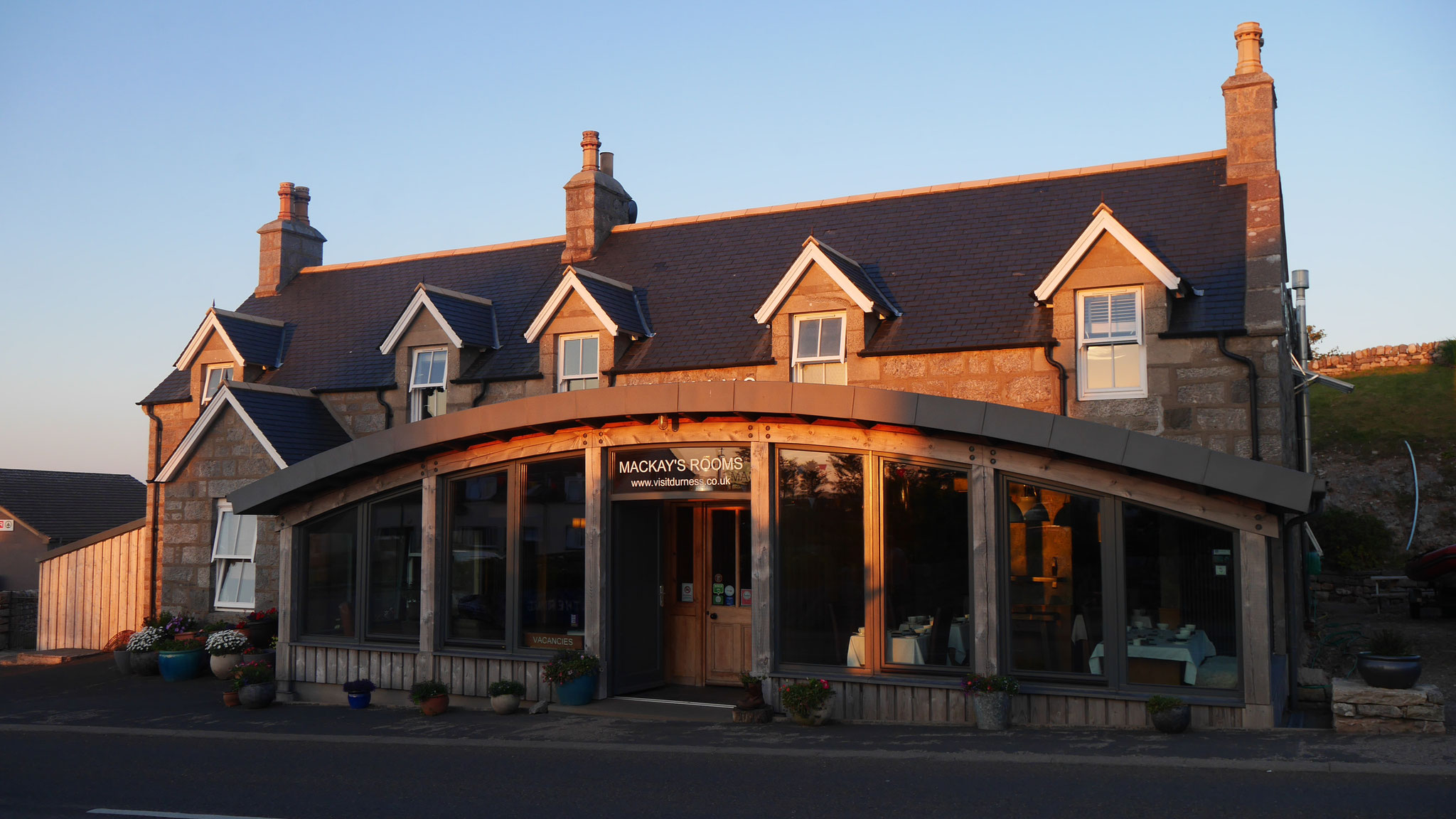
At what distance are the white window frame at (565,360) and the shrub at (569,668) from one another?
628 centimetres

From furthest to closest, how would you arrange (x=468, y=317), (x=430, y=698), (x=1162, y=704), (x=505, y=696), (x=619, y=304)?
(x=468, y=317) < (x=619, y=304) < (x=430, y=698) < (x=505, y=696) < (x=1162, y=704)

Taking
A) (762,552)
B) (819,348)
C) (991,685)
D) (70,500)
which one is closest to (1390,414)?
(819,348)

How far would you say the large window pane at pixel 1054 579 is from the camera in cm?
1077

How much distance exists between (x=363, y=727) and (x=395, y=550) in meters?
2.49

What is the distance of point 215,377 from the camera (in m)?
22.1

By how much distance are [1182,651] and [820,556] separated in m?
3.70

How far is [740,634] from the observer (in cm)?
1412

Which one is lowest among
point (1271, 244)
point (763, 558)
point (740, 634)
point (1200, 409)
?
point (740, 634)

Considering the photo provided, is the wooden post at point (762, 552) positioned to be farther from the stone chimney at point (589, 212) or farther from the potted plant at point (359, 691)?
the stone chimney at point (589, 212)

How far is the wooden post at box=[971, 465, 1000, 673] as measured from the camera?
11.0 m

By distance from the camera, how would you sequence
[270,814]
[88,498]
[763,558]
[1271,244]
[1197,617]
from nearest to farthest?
1. [270,814]
2. [1197,617]
3. [763,558]
4. [1271,244]
5. [88,498]

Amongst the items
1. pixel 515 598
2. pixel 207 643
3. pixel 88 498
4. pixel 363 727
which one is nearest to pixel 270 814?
pixel 363 727

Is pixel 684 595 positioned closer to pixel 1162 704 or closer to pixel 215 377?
pixel 1162 704

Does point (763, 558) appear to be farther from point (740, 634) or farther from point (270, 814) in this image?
point (270, 814)
